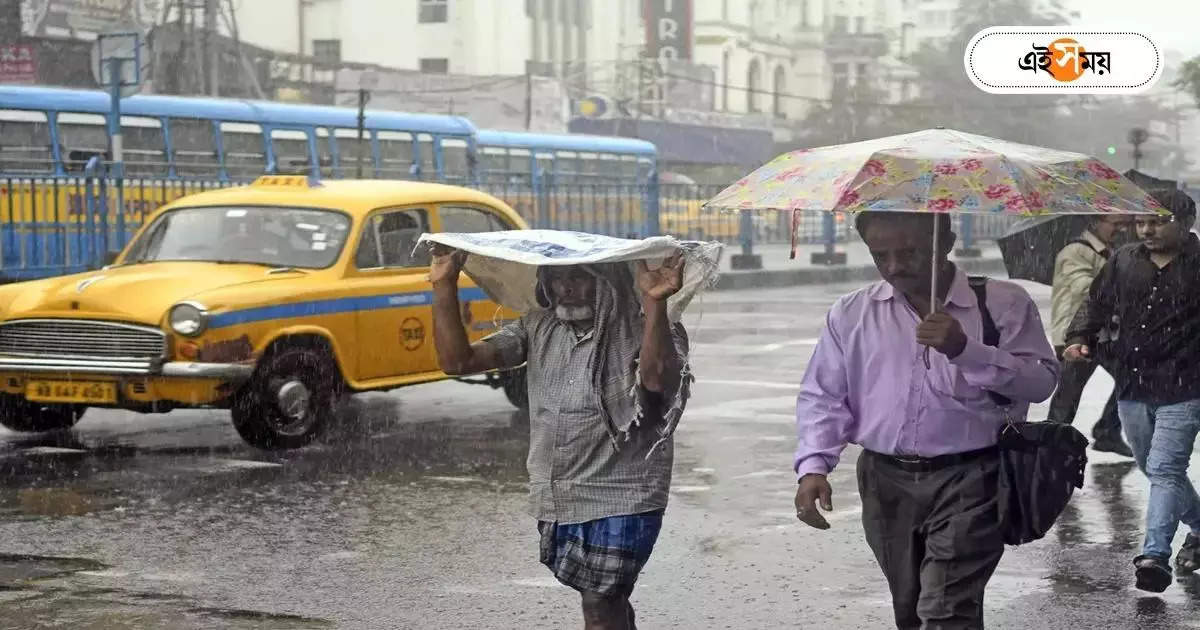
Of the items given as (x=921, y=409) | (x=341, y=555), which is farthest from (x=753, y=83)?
(x=921, y=409)

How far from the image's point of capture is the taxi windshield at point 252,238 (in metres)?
11.3

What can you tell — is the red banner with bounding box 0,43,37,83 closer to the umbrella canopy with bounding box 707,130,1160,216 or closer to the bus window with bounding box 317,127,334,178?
the bus window with bounding box 317,127,334,178

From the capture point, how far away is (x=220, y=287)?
34.5ft

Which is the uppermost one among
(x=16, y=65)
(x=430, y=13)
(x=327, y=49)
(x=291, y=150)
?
(x=430, y=13)

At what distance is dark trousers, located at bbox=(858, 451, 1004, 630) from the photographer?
4.38m

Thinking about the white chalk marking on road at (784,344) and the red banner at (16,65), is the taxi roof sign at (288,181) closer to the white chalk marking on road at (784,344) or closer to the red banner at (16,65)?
the white chalk marking on road at (784,344)

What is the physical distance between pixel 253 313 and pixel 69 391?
1092mm

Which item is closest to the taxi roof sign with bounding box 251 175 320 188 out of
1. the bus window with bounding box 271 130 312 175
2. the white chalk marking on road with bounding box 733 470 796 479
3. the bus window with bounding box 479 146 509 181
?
the white chalk marking on road with bounding box 733 470 796 479

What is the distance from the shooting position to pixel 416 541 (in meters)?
7.95

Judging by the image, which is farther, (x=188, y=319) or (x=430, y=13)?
(x=430, y=13)

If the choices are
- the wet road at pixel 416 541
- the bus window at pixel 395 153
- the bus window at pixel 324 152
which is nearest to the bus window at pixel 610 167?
the bus window at pixel 395 153

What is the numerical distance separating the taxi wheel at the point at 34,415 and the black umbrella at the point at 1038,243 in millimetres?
5610

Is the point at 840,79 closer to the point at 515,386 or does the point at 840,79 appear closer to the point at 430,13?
the point at 430,13

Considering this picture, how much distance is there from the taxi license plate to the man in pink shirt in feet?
21.3
